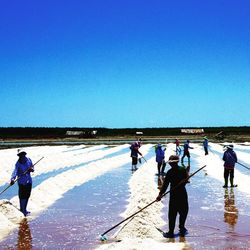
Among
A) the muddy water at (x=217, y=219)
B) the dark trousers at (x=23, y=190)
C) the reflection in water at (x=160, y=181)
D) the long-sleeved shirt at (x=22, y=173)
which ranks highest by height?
the long-sleeved shirt at (x=22, y=173)

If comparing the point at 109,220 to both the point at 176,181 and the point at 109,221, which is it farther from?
the point at 176,181

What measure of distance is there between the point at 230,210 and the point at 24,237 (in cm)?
484

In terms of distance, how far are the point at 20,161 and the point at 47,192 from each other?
3864mm

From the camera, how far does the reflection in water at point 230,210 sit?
9.06 m

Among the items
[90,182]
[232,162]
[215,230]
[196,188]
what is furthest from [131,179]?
[215,230]

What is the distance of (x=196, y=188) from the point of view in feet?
45.4

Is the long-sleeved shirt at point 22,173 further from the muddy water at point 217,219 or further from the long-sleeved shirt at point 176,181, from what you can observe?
the long-sleeved shirt at point 176,181

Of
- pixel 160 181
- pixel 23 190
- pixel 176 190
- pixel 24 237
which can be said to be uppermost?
pixel 176 190

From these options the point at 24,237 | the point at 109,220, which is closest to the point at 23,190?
the point at 24,237

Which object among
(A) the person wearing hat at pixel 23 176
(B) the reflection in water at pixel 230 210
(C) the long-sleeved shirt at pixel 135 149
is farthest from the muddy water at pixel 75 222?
(C) the long-sleeved shirt at pixel 135 149

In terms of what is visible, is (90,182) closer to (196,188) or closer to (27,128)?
(196,188)

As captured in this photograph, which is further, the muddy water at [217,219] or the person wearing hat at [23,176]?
the person wearing hat at [23,176]

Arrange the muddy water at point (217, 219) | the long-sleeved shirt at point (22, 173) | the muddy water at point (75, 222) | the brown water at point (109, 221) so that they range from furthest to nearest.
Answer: the long-sleeved shirt at point (22, 173)
the muddy water at point (75, 222)
the brown water at point (109, 221)
the muddy water at point (217, 219)

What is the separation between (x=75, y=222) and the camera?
30.7 feet
